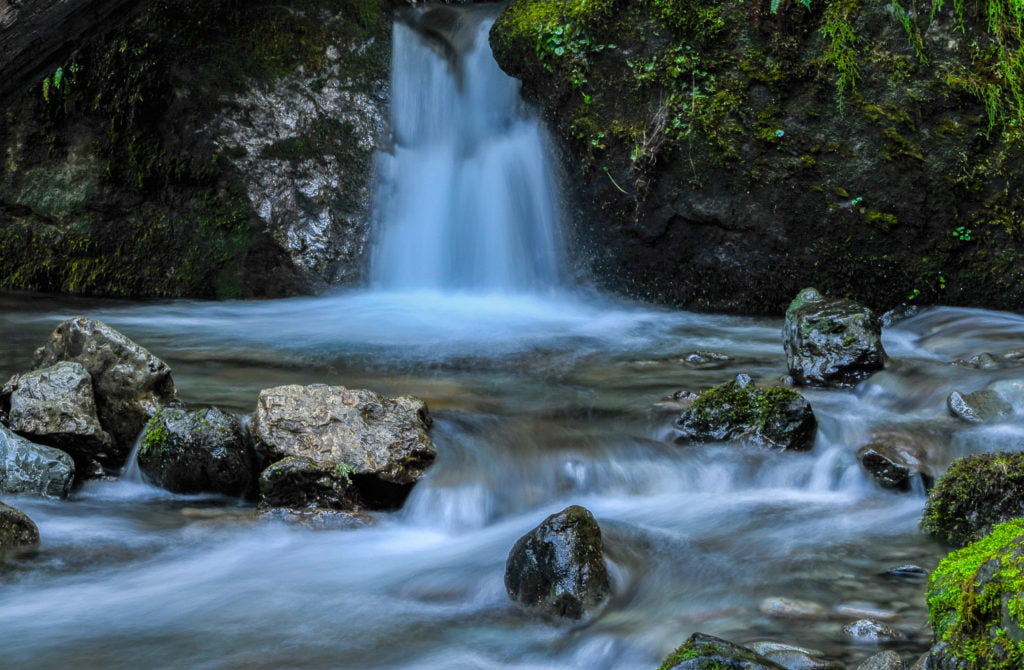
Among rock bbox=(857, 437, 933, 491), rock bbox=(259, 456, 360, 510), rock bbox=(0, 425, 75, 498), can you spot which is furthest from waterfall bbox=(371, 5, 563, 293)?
rock bbox=(0, 425, 75, 498)

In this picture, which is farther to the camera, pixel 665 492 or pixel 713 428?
pixel 713 428

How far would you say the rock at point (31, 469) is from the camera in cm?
405

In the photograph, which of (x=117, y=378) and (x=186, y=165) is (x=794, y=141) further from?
(x=186, y=165)

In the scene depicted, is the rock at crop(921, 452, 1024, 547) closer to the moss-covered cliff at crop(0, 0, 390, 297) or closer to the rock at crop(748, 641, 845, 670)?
the rock at crop(748, 641, 845, 670)

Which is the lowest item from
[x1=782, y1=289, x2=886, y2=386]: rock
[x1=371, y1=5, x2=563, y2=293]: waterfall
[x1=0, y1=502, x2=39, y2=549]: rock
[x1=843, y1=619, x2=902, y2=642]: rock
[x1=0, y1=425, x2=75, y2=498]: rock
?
[x1=843, y1=619, x2=902, y2=642]: rock

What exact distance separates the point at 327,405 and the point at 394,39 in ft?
19.8

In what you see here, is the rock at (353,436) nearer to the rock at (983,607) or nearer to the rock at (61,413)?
the rock at (61,413)

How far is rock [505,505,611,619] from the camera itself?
119 inches

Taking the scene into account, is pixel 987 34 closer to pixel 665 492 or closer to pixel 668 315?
pixel 668 315

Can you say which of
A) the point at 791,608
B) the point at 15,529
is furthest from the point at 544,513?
the point at 15,529

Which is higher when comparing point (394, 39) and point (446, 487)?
point (394, 39)

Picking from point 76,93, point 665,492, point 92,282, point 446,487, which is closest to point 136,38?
point 76,93

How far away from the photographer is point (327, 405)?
440 centimetres

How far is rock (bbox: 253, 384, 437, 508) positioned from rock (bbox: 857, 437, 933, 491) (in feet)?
7.05
